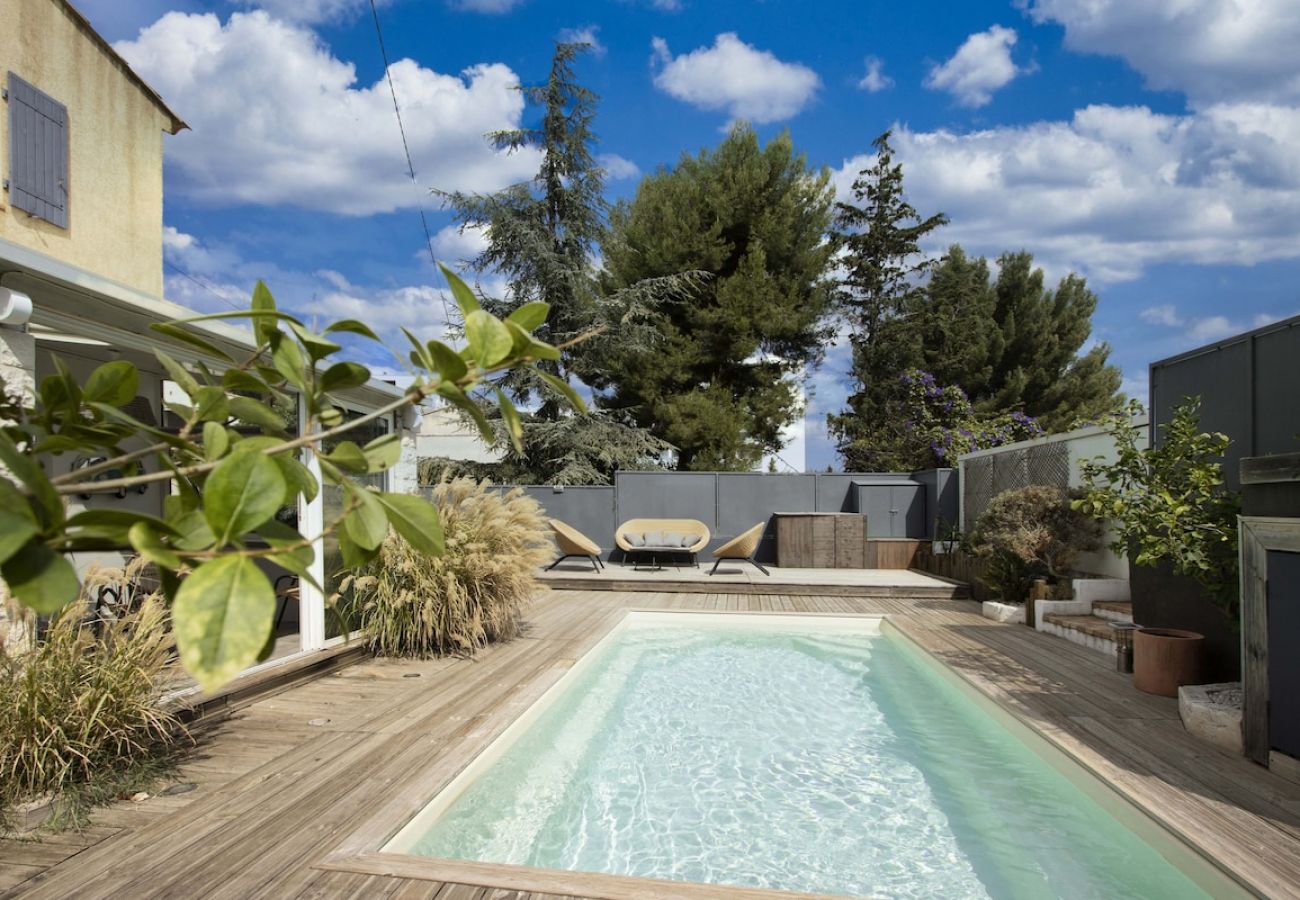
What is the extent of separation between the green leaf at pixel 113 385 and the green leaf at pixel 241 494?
0.24m

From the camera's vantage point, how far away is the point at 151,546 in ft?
1.39

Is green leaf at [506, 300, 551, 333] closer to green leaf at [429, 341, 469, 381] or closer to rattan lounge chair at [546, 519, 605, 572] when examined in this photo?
green leaf at [429, 341, 469, 381]

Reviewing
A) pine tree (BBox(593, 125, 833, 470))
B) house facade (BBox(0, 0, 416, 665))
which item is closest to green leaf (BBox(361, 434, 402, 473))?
house facade (BBox(0, 0, 416, 665))

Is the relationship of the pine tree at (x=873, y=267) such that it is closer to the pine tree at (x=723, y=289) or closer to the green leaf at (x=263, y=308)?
the pine tree at (x=723, y=289)

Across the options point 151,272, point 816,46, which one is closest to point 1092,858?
point 151,272

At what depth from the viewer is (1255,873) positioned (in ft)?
7.88

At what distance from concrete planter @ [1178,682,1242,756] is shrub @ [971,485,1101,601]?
2.84 m

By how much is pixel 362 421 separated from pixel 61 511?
0.62ft

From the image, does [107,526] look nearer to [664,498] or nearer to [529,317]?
[529,317]

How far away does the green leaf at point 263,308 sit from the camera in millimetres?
580

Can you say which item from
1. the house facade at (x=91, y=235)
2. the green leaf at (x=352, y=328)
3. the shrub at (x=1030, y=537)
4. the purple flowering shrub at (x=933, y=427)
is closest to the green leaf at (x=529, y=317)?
the green leaf at (x=352, y=328)

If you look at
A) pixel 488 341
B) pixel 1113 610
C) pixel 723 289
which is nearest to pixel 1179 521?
pixel 1113 610

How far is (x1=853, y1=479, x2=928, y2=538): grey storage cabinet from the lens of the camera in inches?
453

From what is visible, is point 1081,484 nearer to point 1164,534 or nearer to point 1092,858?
point 1164,534
